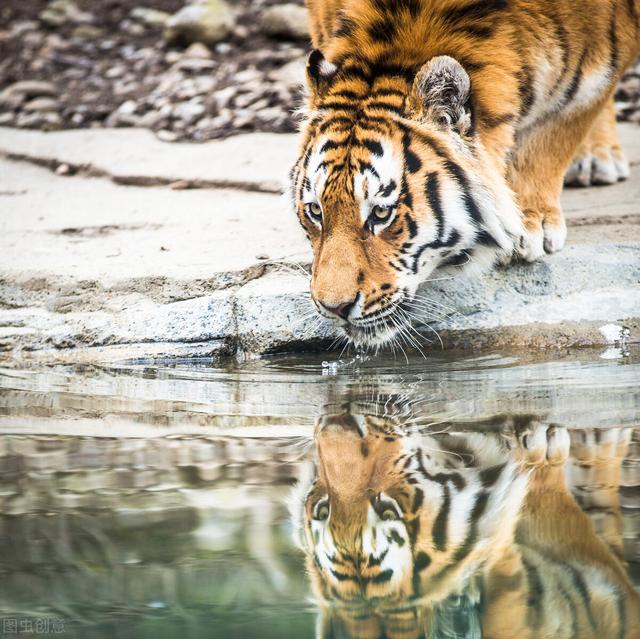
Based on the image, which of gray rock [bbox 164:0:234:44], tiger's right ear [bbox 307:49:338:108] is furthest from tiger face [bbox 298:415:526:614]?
gray rock [bbox 164:0:234:44]

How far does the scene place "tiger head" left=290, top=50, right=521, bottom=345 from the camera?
3197 mm

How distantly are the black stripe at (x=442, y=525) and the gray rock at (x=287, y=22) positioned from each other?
19.8 ft

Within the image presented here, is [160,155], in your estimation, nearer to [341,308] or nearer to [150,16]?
[341,308]

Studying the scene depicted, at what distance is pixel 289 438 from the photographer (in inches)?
100

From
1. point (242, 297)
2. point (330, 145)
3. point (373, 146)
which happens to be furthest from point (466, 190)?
point (242, 297)

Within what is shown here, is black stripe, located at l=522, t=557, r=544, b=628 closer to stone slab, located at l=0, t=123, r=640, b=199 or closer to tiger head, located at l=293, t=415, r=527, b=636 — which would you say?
tiger head, located at l=293, t=415, r=527, b=636

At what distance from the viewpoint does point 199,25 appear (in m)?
7.78

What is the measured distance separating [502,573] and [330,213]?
1.78m

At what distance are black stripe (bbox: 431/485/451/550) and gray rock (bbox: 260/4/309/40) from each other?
6022 millimetres

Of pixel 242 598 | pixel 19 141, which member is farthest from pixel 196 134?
pixel 242 598

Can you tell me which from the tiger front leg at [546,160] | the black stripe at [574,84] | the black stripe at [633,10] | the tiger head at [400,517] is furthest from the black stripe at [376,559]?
the black stripe at [633,10]

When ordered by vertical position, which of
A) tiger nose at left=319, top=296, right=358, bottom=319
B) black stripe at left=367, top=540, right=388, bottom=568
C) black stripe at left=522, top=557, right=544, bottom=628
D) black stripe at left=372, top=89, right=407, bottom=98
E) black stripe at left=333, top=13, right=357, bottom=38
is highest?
black stripe at left=333, top=13, right=357, bottom=38

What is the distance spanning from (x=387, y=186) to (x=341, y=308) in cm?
41

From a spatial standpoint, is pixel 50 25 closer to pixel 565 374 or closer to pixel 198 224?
pixel 198 224
